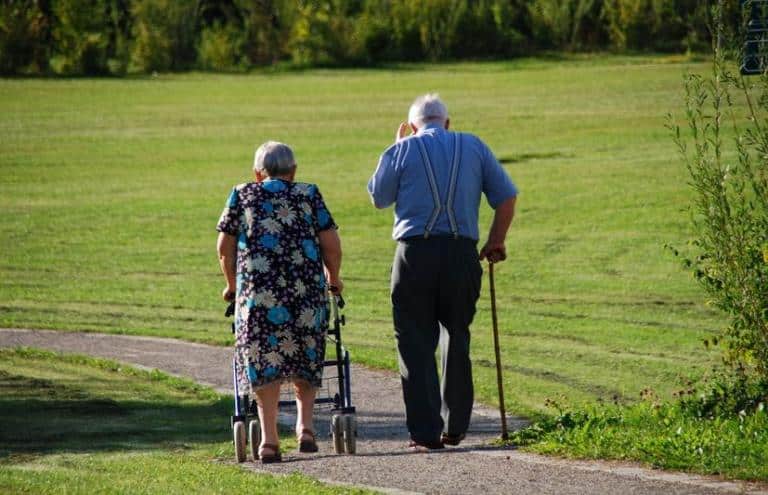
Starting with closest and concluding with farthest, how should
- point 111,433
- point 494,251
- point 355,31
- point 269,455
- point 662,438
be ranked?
1. point 662,438
2. point 269,455
3. point 494,251
4. point 111,433
5. point 355,31

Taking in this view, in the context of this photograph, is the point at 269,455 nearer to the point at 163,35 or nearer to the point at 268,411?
the point at 268,411

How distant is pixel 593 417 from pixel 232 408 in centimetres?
343

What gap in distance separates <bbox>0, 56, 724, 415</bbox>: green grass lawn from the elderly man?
265 cm

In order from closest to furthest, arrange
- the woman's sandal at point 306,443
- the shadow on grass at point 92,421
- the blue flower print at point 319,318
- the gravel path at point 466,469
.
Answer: the gravel path at point 466,469, the blue flower print at point 319,318, the woman's sandal at point 306,443, the shadow on grass at point 92,421

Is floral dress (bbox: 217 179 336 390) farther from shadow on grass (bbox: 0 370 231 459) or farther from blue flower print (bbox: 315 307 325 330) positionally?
shadow on grass (bbox: 0 370 231 459)

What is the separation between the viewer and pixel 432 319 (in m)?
9.44

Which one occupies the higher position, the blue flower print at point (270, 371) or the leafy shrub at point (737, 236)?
the leafy shrub at point (737, 236)

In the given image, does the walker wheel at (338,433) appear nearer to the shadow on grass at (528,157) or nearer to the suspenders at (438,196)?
the suspenders at (438,196)

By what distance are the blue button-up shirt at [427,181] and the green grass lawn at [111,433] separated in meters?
1.76

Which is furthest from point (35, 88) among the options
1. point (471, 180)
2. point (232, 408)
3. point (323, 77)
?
point (471, 180)

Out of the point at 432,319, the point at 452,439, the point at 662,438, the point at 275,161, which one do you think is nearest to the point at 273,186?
the point at 275,161

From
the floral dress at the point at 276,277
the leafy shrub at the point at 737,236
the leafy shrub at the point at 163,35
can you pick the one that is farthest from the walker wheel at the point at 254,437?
the leafy shrub at the point at 163,35

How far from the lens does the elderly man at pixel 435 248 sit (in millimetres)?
9227

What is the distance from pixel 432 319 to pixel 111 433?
2.82 metres
